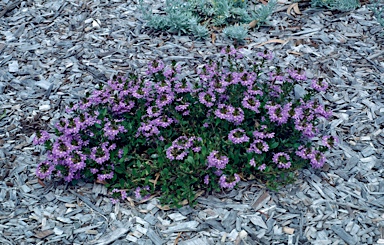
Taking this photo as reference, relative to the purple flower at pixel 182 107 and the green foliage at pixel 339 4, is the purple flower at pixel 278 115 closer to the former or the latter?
the purple flower at pixel 182 107

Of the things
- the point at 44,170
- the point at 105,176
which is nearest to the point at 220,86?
the point at 105,176

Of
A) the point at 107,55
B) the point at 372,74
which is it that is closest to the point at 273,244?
the point at 372,74

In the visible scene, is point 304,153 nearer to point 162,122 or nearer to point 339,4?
point 162,122

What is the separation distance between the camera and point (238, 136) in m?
3.84

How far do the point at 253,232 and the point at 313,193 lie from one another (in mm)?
621

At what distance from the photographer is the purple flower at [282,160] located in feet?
12.6

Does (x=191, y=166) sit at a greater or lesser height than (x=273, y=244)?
greater

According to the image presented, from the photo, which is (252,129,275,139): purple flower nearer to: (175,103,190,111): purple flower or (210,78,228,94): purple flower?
(210,78,228,94): purple flower

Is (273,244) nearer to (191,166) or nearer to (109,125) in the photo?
(191,166)

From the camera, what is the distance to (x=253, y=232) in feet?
12.1

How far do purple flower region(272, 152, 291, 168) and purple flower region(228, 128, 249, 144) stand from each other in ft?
0.88

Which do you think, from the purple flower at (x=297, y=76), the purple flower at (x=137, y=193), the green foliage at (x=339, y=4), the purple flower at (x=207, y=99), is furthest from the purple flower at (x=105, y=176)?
the green foliage at (x=339, y=4)

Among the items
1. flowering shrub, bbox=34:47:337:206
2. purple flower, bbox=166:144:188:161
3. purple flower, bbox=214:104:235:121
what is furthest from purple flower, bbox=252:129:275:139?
purple flower, bbox=166:144:188:161

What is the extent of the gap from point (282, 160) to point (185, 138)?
0.76 m
